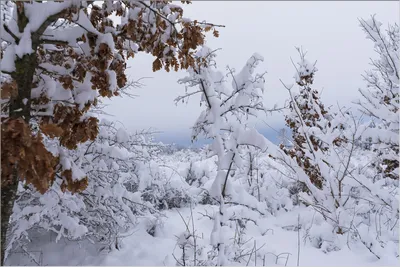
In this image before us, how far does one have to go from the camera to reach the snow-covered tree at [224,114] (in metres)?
3.64

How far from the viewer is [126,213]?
526cm

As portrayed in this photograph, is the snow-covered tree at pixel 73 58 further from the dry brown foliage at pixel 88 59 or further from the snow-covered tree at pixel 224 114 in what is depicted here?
the snow-covered tree at pixel 224 114

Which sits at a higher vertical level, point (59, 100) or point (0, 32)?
point (0, 32)

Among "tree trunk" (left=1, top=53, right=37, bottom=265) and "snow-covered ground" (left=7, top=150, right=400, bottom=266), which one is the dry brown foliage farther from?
"snow-covered ground" (left=7, top=150, right=400, bottom=266)

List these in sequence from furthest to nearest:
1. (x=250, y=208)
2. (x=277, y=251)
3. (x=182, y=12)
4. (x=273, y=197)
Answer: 1. (x=273, y=197)
2. (x=277, y=251)
3. (x=250, y=208)
4. (x=182, y=12)

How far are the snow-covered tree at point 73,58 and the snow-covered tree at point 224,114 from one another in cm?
110

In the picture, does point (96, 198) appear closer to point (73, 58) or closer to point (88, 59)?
point (73, 58)

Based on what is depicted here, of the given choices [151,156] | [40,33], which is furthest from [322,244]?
[40,33]

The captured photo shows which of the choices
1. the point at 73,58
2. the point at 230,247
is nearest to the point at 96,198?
the point at 230,247

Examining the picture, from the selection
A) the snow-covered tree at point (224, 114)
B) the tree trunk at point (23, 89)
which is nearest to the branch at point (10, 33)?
the tree trunk at point (23, 89)

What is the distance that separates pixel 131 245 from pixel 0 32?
4472 mm

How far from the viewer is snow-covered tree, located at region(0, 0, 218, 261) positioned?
2.19 m

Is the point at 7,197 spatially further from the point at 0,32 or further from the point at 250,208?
the point at 250,208

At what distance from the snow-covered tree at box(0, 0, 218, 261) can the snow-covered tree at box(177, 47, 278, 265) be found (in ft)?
3.62
